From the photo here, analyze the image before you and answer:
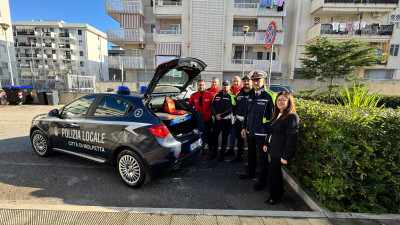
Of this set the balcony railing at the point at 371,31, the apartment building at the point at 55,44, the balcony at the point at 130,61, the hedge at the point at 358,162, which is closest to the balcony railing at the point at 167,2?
the balcony at the point at 130,61

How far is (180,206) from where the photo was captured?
9.11ft

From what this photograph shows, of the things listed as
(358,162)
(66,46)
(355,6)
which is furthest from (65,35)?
(358,162)

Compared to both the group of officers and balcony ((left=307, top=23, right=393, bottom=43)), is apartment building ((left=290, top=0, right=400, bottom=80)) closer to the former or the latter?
balcony ((left=307, top=23, right=393, bottom=43))

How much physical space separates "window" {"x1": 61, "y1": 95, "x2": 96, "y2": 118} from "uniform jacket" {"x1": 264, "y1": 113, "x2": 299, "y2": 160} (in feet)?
10.9

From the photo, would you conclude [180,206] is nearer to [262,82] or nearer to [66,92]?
[262,82]

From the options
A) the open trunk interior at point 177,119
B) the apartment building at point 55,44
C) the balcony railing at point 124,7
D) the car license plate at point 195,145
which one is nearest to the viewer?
the open trunk interior at point 177,119

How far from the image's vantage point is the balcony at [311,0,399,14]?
65.9 feet

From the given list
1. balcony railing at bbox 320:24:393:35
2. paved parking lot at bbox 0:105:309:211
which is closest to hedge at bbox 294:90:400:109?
paved parking lot at bbox 0:105:309:211

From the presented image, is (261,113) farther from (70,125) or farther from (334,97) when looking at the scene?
(334,97)

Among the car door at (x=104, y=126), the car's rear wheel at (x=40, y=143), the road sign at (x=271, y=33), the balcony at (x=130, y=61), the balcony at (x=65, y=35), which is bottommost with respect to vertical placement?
the car's rear wheel at (x=40, y=143)

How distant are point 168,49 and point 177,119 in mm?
19335

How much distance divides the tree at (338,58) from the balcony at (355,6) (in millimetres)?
13528

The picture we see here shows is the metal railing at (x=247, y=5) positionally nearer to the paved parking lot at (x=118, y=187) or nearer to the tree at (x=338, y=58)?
the tree at (x=338, y=58)

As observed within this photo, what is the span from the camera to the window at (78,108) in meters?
3.71
